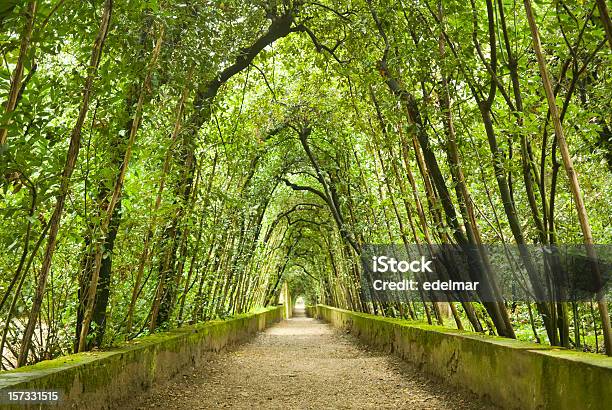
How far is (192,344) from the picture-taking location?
6.47 m

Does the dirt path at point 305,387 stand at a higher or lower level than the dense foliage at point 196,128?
lower

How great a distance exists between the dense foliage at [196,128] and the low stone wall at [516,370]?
0.26 m

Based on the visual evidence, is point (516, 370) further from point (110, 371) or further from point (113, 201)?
point (113, 201)

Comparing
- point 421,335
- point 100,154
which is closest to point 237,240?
point 421,335

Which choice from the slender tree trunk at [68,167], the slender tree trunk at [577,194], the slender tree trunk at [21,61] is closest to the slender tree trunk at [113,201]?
the slender tree trunk at [68,167]

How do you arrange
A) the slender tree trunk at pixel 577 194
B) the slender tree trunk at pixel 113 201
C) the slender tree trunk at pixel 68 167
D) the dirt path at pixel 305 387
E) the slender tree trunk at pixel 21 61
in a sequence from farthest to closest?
the dirt path at pixel 305 387 < the slender tree trunk at pixel 113 201 < the slender tree trunk at pixel 68 167 < the slender tree trunk at pixel 577 194 < the slender tree trunk at pixel 21 61

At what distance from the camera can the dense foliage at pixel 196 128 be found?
2754 mm

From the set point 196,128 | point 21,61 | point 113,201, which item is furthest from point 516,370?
point 196,128

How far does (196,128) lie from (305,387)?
8.76 ft

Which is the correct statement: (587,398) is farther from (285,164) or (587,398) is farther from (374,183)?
(285,164)

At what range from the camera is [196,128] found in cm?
503

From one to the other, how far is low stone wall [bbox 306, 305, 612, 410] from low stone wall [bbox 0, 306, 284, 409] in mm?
2483

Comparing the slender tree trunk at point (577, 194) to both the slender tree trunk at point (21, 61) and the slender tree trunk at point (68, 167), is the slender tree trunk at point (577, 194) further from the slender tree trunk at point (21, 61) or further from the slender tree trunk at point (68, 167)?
the slender tree trunk at point (21, 61)

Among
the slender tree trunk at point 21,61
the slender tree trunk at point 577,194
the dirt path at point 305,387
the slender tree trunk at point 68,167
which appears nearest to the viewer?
the slender tree trunk at point 21,61
